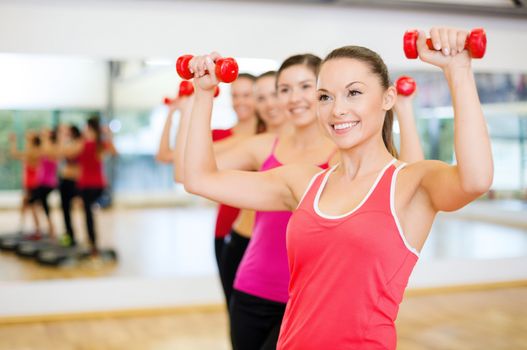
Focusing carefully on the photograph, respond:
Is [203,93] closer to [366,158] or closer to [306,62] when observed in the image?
[366,158]

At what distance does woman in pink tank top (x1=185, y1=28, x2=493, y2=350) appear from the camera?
1.21m

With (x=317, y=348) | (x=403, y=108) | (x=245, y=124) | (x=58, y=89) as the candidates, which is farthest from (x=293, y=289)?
(x=58, y=89)

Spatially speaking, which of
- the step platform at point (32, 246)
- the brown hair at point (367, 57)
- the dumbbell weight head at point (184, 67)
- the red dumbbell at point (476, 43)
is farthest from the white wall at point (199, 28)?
the red dumbbell at point (476, 43)

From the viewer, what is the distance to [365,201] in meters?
1.35

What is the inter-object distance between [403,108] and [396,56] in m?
3.50

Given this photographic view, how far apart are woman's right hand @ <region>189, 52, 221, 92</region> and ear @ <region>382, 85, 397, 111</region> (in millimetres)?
391

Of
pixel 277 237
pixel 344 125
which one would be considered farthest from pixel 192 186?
pixel 277 237

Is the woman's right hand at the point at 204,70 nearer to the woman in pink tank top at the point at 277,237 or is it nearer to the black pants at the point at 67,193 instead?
the woman in pink tank top at the point at 277,237

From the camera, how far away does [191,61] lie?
1.53 metres

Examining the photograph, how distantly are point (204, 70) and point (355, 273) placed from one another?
59cm

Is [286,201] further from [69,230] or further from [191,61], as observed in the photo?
[69,230]

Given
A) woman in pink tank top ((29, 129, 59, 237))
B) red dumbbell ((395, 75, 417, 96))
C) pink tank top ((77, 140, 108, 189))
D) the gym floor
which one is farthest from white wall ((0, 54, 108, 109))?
red dumbbell ((395, 75, 417, 96))

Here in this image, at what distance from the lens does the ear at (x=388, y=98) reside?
4.80 ft

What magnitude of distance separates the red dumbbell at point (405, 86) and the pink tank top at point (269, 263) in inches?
14.9
